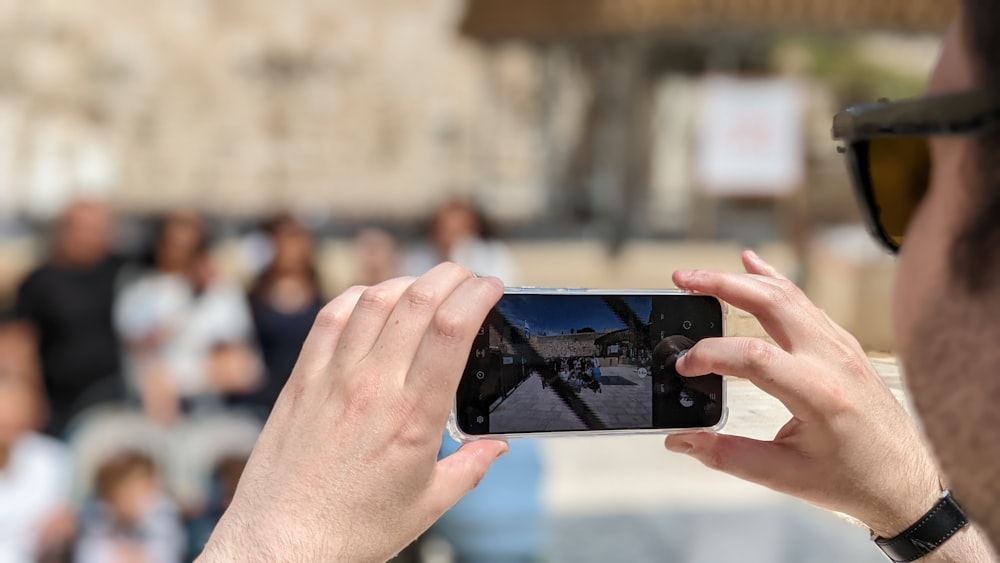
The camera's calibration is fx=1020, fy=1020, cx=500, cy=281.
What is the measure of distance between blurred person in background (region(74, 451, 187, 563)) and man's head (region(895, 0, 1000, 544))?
2578 millimetres

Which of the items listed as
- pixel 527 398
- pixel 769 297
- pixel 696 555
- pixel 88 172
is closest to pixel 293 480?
pixel 527 398

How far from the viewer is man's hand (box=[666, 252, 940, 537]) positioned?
0.96 meters

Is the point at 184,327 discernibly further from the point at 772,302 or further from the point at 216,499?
the point at 772,302

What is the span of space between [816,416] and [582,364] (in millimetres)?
239

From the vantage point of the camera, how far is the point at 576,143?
11.2 metres

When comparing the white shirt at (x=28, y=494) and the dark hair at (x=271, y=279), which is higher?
the dark hair at (x=271, y=279)

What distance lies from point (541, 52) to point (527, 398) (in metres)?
9.77

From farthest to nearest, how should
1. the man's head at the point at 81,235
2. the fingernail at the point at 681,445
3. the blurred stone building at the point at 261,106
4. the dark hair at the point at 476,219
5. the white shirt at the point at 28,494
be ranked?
the blurred stone building at the point at 261,106 → the dark hair at the point at 476,219 → the man's head at the point at 81,235 → the white shirt at the point at 28,494 → the fingernail at the point at 681,445

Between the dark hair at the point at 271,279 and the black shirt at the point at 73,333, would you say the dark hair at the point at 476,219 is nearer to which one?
the dark hair at the point at 271,279

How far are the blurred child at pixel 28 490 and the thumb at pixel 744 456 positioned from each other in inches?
90.3

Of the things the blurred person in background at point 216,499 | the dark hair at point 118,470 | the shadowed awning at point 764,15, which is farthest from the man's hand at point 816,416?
the shadowed awning at point 764,15

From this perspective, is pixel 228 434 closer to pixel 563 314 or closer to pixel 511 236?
pixel 563 314

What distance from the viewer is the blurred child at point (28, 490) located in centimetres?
279

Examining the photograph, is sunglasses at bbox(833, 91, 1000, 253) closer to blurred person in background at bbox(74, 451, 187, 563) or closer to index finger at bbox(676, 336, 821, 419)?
index finger at bbox(676, 336, 821, 419)
